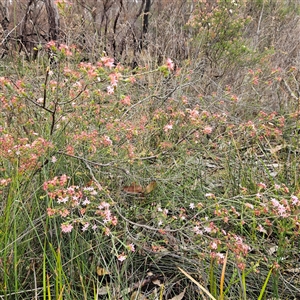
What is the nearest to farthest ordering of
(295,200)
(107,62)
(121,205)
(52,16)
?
(107,62)
(295,200)
(121,205)
(52,16)

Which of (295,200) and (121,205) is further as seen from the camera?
(121,205)

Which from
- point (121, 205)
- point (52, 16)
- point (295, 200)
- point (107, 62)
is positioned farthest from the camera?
point (52, 16)

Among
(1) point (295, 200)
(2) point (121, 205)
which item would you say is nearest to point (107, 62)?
(2) point (121, 205)

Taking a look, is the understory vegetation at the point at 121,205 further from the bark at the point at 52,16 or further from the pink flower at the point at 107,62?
the bark at the point at 52,16

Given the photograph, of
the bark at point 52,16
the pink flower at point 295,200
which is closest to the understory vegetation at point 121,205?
the pink flower at point 295,200

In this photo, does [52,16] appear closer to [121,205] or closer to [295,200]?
[121,205]

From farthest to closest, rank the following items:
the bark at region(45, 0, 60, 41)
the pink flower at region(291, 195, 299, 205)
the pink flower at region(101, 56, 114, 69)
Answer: the bark at region(45, 0, 60, 41)
the pink flower at region(291, 195, 299, 205)
the pink flower at region(101, 56, 114, 69)

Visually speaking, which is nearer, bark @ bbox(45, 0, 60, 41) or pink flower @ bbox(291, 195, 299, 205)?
pink flower @ bbox(291, 195, 299, 205)

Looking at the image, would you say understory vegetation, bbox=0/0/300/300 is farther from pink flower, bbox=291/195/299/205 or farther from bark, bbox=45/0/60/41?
bark, bbox=45/0/60/41

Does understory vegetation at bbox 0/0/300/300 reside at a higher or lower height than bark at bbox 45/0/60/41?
lower

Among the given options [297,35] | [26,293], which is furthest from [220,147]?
[297,35]

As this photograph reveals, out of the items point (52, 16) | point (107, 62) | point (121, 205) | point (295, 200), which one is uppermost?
point (52, 16)

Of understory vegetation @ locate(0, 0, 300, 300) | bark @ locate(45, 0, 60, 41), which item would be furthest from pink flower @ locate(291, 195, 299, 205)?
bark @ locate(45, 0, 60, 41)

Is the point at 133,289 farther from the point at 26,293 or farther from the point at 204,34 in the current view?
the point at 204,34
